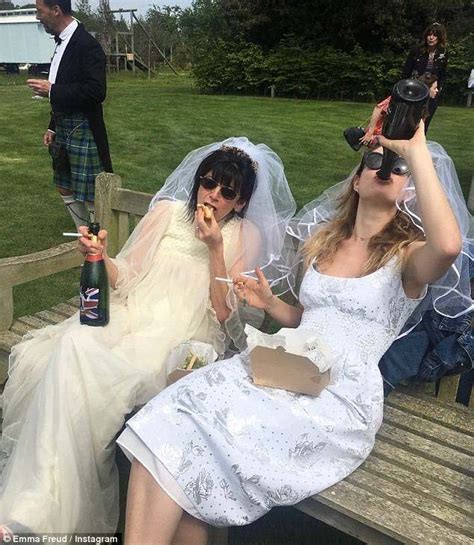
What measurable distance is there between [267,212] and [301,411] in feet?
3.78

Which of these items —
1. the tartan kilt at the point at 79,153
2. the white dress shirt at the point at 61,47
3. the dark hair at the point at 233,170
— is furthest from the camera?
the tartan kilt at the point at 79,153

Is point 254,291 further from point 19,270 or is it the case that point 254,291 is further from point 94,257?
point 19,270

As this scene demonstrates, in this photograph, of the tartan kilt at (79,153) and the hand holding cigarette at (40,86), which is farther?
the tartan kilt at (79,153)

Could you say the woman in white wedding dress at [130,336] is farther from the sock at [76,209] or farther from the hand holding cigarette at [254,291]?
the sock at [76,209]

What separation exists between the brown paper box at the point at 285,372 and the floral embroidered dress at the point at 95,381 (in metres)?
0.53

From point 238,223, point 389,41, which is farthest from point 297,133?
point 389,41

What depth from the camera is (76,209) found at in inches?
204

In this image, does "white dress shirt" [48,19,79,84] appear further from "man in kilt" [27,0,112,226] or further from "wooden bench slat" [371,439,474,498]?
"wooden bench slat" [371,439,474,498]

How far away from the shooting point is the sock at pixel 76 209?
5.15 metres

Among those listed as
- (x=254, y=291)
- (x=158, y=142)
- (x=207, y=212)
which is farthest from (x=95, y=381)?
(x=158, y=142)

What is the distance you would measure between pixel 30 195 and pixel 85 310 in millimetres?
5117

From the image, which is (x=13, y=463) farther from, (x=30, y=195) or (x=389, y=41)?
(x=389, y=41)

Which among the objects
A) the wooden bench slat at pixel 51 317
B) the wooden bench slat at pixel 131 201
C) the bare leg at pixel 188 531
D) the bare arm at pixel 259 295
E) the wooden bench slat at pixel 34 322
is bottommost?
the bare leg at pixel 188 531

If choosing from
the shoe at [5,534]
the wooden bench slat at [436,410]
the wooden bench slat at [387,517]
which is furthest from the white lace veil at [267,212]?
the shoe at [5,534]
